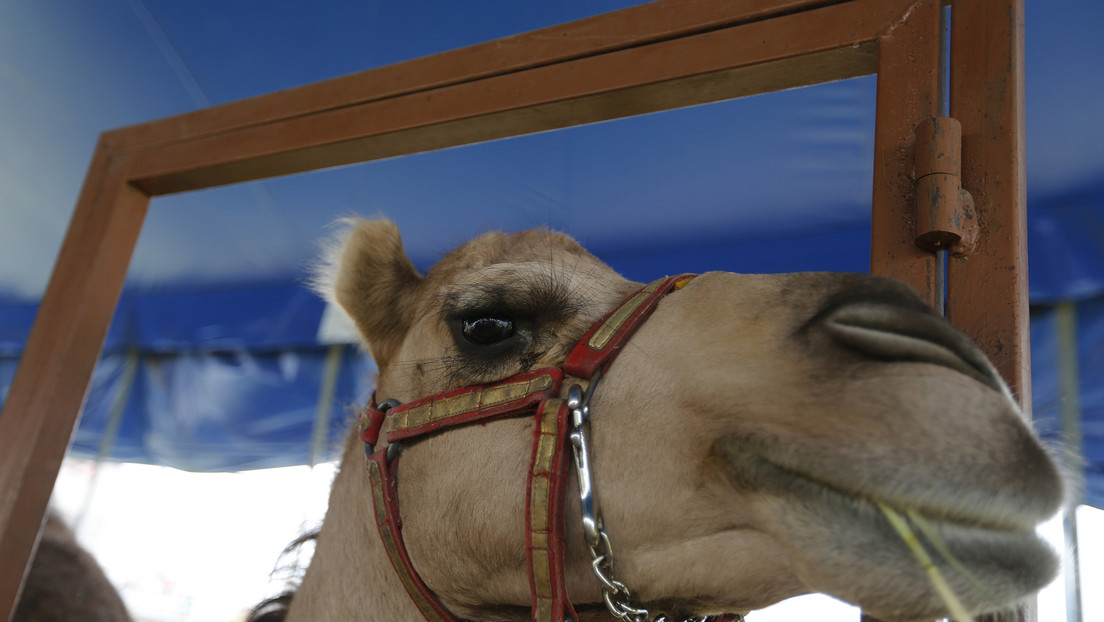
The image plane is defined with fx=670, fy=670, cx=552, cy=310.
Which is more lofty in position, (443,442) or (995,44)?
(995,44)

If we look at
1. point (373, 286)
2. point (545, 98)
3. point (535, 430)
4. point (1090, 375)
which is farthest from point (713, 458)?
point (1090, 375)

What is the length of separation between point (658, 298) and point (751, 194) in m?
1.75

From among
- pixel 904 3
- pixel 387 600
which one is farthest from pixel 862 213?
pixel 387 600

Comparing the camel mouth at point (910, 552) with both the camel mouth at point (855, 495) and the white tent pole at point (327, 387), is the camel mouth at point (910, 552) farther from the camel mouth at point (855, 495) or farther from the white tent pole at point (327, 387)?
the white tent pole at point (327, 387)

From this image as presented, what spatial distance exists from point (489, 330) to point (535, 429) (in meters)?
0.27

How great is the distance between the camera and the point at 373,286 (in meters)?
1.70

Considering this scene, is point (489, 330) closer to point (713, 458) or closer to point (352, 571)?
point (713, 458)

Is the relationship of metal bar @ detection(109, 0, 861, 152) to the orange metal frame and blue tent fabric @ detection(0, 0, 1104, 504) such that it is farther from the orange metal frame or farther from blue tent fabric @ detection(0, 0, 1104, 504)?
blue tent fabric @ detection(0, 0, 1104, 504)

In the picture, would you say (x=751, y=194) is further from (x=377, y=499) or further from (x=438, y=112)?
(x=377, y=499)

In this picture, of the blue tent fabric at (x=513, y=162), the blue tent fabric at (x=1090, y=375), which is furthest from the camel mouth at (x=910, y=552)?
the blue tent fabric at (x=1090, y=375)

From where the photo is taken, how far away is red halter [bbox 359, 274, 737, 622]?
103cm

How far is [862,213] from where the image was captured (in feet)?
9.00

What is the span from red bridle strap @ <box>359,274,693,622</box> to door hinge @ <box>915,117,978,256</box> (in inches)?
15.9

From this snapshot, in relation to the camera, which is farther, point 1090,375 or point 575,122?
point 1090,375
